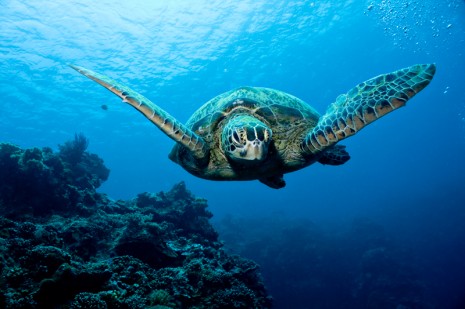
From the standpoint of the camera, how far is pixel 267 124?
482cm

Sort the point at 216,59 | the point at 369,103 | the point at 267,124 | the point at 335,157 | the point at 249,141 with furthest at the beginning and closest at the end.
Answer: the point at 216,59 → the point at 335,157 → the point at 267,124 → the point at 369,103 → the point at 249,141

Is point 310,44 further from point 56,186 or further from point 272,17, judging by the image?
point 56,186

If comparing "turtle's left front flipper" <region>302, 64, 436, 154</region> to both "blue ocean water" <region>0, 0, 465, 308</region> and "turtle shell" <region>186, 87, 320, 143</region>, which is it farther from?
"blue ocean water" <region>0, 0, 465, 308</region>

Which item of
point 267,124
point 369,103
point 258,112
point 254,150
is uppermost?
point 258,112

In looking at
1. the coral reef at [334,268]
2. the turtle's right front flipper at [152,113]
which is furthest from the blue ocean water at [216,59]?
the turtle's right front flipper at [152,113]

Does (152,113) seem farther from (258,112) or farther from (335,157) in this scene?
(335,157)

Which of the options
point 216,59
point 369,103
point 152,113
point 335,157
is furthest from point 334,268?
point 216,59

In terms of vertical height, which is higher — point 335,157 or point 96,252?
point 335,157

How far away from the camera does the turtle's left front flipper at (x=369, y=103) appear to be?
357cm

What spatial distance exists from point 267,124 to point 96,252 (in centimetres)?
469

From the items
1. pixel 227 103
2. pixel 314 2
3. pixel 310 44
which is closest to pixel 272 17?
pixel 314 2

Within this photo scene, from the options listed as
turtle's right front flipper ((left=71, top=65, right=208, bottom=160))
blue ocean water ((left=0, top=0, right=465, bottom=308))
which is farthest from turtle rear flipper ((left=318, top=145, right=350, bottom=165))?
blue ocean water ((left=0, top=0, right=465, bottom=308))

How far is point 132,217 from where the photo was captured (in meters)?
6.27

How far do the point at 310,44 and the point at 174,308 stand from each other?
35.5 m
